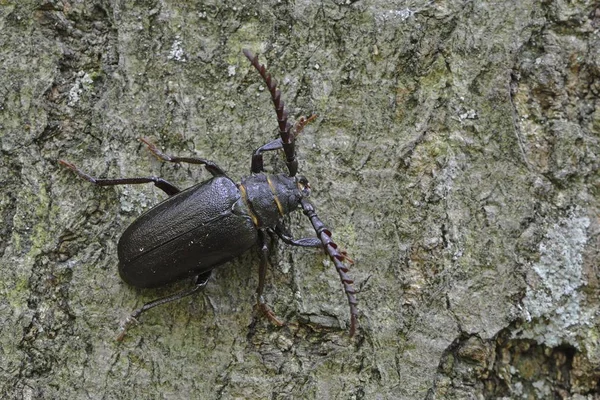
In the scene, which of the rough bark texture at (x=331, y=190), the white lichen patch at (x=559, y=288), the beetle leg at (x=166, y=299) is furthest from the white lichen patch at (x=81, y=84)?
the white lichen patch at (x=559, y=288)

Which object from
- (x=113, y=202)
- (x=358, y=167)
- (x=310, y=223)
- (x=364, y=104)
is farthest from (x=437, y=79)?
(x=113, y=202)

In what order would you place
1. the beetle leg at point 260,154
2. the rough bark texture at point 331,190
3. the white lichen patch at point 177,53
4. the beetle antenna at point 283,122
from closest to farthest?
the beetle antenna at point 283,122, the rough bark texture at point 331,190, the beetle leg at point 260,154, the white lichen patch at point 177,53

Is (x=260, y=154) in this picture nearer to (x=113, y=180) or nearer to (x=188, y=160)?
(x=188, y=160)

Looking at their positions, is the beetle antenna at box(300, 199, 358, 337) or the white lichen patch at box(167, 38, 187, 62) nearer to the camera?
the beetle antenna at box(300, 199, 358, 337)

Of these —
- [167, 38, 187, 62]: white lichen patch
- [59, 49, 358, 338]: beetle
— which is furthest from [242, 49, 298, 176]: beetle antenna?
[167, 38, 187, 62]: white lichen patch

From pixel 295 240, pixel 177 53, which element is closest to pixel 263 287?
pixel 295 240

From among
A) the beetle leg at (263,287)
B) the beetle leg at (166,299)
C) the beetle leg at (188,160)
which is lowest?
the beetle leg at (166,299)

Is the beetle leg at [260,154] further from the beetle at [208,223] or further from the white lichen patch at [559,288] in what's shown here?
the white lichen patch at [559,288]

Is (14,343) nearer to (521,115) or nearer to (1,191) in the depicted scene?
(1,191)

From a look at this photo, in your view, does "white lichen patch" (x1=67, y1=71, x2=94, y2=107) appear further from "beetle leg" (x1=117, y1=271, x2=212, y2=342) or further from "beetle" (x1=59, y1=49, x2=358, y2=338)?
"beetle leg" (x1=117, y1=271, x2=212, y2=342)
